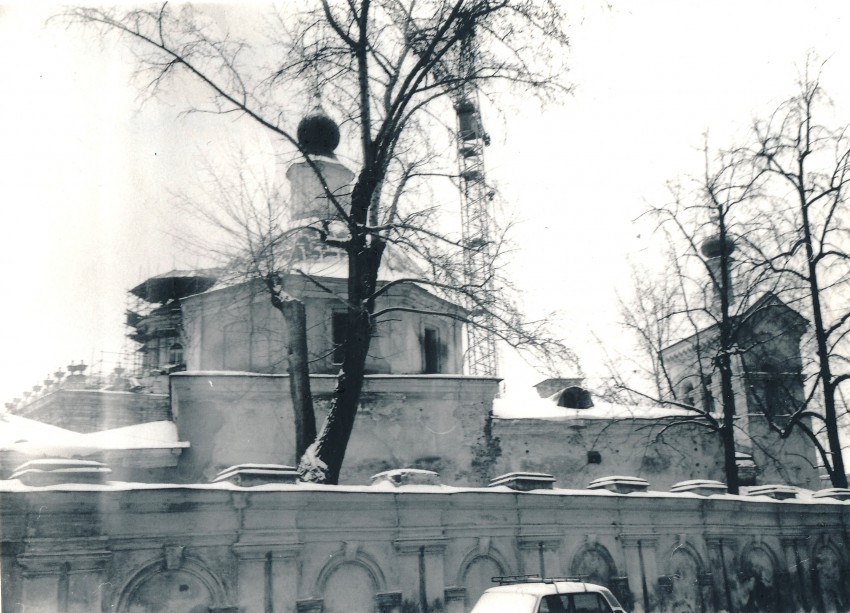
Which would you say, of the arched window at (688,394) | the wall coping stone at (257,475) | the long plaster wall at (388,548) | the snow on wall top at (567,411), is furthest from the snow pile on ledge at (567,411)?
the wall coping stone at (257,475)

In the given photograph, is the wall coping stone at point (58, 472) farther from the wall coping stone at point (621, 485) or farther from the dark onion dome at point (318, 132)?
the dark onion dome at point (318, 132)

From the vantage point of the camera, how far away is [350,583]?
12523mm

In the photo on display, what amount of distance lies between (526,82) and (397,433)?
11458mm

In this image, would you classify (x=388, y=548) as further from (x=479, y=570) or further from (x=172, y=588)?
(x=172, y=588)

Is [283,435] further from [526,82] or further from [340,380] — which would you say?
[526,82]

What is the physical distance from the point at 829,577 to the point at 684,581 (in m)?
4.44

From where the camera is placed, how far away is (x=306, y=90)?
15125 mm

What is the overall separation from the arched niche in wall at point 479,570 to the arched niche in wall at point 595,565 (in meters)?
1.62

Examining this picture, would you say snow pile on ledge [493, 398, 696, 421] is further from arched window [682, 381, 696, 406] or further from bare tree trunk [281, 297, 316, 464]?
bare tree trunk [281, 297, 316, 464]

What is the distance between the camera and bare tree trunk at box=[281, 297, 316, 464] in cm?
1499

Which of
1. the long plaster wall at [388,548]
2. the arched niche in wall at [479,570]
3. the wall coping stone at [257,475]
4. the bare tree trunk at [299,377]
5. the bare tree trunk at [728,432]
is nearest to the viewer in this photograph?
the long plaster wall at [388,548]

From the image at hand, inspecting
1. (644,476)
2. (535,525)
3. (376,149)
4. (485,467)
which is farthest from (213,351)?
(644,476)

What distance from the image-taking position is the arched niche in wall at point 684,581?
15750mm

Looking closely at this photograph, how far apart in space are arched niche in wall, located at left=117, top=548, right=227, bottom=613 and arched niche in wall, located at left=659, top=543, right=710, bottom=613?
28.7 ft
